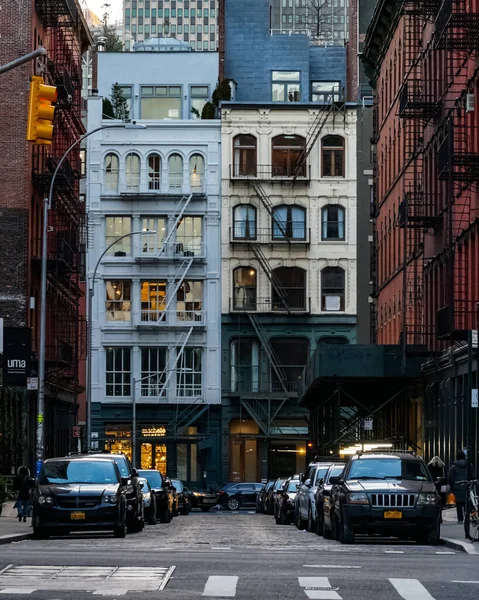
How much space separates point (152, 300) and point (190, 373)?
4.80 meters

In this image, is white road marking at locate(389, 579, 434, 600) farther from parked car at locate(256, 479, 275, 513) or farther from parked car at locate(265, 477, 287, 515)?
parked car at locate(256, 479, 275, 513)

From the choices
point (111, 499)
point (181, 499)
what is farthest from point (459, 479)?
point (181, 499)

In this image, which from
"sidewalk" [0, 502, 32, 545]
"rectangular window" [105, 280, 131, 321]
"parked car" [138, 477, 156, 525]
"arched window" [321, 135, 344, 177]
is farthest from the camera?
"arched window" [321, 135, 344, 177]

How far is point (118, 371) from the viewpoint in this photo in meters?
88.9

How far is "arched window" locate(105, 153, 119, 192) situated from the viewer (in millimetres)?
90500

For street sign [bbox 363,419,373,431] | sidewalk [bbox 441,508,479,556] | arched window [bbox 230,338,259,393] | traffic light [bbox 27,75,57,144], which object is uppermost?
arched window [bbox 230,338,259,393]

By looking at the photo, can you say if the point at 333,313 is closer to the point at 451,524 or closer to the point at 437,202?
the point at 437,202

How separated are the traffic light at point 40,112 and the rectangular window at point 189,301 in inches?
2612

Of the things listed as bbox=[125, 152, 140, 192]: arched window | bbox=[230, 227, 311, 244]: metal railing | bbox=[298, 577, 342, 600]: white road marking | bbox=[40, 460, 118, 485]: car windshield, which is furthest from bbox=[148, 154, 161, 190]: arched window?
bbox=[298, 577, 342, 600]: white road marking

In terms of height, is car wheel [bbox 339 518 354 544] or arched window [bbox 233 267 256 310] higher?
arched window [bbox 233 267 256 310]

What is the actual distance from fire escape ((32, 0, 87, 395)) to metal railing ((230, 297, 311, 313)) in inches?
516

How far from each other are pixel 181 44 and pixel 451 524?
78.3 m

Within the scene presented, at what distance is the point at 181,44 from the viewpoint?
11075 cm

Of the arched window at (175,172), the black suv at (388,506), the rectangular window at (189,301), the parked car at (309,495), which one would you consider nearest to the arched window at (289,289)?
the rectangular window at (189,301)
